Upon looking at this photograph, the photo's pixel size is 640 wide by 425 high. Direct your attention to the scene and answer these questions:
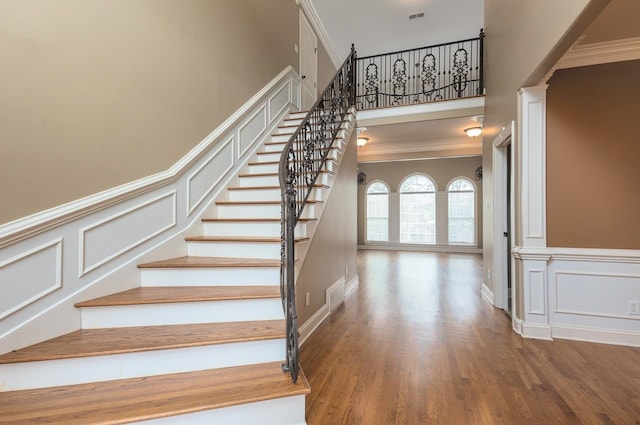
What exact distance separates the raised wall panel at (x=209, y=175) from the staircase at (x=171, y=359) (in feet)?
2.39

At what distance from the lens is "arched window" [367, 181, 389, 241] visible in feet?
32.0

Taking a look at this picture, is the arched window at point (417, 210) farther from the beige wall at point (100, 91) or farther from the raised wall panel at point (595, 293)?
Answer: the beige wall at point (100, 91)

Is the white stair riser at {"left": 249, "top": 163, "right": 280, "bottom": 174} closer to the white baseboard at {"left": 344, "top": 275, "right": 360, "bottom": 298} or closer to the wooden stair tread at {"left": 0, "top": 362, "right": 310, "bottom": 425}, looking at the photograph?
the white baseboard at {"left": 344, "top": 275, "right": 360, "bottom": 298}

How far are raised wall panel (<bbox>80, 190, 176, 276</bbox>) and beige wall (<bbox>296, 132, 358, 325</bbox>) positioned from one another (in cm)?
128

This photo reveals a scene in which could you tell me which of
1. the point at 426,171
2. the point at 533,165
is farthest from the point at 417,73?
the point at 533,165

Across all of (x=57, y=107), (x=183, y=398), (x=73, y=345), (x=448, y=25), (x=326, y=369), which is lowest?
(x=326, y=369)

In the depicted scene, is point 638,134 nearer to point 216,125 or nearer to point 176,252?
point 216,125

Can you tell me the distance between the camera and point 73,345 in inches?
60.7

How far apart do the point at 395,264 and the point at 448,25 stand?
544 centimetres

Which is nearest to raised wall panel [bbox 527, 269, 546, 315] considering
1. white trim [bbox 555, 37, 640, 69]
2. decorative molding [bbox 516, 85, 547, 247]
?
decorative molding [bbox 516, 85, 547, 247]

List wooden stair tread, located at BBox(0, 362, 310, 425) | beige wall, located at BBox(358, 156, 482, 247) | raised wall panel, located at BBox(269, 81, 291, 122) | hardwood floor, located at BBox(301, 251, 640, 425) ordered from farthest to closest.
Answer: beige wall, located at BBox(358, 156, 482, 247)
raised wall panel, located at BBox(269, 81, 291, 122)
hardwood floor, located at BBox(301, 251, 640, 425)
wooden stair tread, located at BBox(0, 362, 310, 425)

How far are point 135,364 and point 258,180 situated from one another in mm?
2201

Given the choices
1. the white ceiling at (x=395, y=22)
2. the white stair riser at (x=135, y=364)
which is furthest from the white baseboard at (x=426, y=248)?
the white stair riser at (x=135, y=364)

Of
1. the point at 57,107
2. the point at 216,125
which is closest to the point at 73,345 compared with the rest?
the point at 57,107
